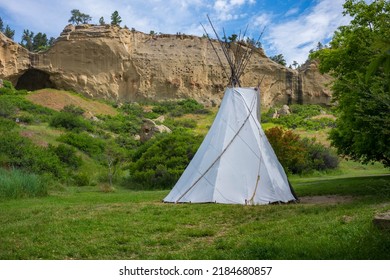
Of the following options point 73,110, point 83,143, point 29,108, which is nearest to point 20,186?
point 83,143

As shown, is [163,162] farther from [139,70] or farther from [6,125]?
[139,70]

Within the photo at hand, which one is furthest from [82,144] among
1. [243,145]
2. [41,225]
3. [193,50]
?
[193,50]

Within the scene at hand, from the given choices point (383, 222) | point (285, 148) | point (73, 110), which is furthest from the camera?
point (73, 110)

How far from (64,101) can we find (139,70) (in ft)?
38.7

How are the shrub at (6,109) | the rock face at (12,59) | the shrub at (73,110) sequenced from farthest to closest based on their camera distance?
the rock face at (12,59) < the shrub at (73,110) < the shrub at (6,109)

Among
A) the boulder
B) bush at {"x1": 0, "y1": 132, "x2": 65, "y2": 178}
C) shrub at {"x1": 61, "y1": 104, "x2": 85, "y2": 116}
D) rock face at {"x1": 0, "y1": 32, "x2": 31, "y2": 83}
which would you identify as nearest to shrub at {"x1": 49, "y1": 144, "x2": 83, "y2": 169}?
bush at {"x1": 0, "y1": 132, "x2": 65, "y2": 178}

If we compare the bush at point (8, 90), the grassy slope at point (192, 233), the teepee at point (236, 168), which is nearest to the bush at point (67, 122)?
the bush at point (8, 90)

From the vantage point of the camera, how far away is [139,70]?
54.3 metres

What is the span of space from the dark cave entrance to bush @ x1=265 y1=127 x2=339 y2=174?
35.8m

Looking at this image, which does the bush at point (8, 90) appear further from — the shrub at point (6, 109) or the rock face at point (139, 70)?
the shrub at point (6, 109)

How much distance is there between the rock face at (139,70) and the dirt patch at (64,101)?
12.1ft

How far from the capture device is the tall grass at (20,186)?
534 inches

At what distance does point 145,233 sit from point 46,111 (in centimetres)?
3521

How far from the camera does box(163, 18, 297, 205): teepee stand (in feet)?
38.5
